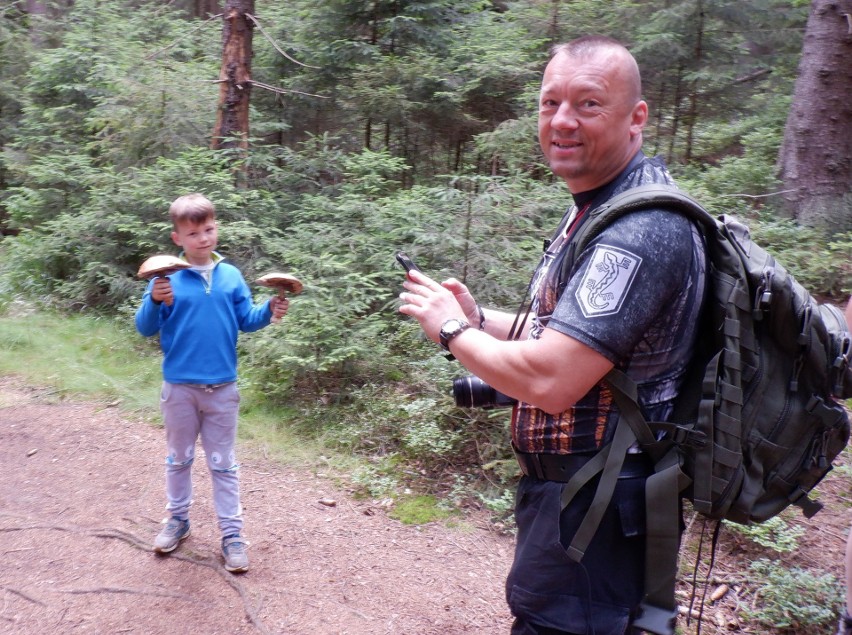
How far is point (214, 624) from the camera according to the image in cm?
339

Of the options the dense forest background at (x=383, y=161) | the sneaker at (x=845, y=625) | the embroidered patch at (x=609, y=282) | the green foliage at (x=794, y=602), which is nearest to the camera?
the embroidered patch at (x=609, y=282)

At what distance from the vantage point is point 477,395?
239 centimetres

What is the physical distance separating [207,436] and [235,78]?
6.07 meters

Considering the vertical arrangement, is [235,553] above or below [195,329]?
below

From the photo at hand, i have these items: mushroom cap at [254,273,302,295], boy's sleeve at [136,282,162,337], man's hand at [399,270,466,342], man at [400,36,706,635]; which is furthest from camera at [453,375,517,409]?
boy's sleeve at [136,282,162,337]

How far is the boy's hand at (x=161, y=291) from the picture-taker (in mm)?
3400

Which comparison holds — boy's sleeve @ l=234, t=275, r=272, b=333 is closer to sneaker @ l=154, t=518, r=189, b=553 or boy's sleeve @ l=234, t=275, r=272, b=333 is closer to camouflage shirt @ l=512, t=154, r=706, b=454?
sneaker @ l=154, t=518, r=189, b=553

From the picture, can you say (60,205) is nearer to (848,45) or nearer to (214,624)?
(214,624)

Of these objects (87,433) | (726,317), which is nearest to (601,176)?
(726,317)

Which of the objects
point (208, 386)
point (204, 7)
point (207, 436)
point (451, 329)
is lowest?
point (207, 436)

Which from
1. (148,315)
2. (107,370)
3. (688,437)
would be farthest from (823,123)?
(107,370)

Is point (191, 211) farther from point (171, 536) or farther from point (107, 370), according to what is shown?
point (107, 370)

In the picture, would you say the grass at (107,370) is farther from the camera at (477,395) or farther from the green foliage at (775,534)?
the camera at (477,395)

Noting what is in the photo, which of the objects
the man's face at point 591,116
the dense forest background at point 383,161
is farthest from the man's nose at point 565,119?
the dense forest background at point 383,161
